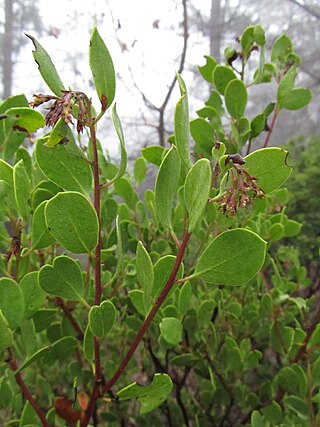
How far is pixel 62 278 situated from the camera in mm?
411

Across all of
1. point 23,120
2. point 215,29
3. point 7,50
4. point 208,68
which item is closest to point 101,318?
point 23,120

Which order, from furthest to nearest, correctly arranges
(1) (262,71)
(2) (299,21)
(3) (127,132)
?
1. (3) (127,132)
2. (2) (299,21)
3. (1) (262,71)

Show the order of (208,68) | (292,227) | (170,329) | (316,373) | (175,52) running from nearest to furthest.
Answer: (170,329) → (316,373) → (208,68) → (292,227) → (175,52)

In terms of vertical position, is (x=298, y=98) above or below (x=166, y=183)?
above

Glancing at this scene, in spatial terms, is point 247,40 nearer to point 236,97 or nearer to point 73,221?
point 236,97

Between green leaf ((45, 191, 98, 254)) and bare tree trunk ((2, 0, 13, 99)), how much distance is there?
5.43 m

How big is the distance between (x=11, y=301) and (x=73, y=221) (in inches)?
4.1

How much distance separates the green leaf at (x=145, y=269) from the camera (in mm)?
367

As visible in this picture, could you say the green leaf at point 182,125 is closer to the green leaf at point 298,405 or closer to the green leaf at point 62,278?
the green leaf at point 62,278

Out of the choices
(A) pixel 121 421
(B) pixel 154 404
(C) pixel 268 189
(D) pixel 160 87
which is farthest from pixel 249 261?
(D) pixel 160 87

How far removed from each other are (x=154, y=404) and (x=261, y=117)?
439 mm

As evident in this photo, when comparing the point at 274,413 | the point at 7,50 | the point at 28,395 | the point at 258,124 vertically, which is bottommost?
the point at 274,413

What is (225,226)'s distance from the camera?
22.6 inches

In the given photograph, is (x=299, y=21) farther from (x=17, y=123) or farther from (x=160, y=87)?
(x=17, y=123)
